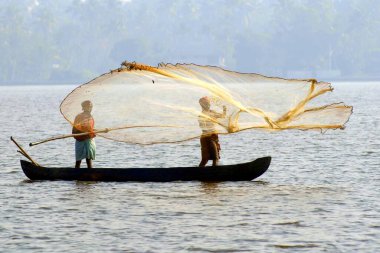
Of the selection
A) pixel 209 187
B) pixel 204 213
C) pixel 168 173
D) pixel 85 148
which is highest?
pixel 85 148

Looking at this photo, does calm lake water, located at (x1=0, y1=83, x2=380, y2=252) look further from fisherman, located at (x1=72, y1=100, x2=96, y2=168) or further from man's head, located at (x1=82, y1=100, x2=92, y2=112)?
man's head, located at (x1=82, y1=100, x2=92, y2=112)

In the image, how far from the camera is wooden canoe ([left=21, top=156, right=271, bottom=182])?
23734 millimetres

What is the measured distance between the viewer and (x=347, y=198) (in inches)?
878

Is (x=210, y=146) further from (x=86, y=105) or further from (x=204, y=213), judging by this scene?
(x=204, y=213)

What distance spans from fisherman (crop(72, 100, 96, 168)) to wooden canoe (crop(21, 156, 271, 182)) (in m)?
0.42

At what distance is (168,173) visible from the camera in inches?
944

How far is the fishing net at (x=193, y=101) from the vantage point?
2233 centimetres

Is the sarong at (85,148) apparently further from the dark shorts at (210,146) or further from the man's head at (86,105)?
the dark shorts at (210,146)

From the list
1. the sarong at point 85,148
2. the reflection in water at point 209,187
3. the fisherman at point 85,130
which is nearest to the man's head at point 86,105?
the fisherman at point 85,130

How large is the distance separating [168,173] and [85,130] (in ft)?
6.31

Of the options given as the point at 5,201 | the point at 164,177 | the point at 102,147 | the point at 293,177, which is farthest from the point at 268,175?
the point at 102,147

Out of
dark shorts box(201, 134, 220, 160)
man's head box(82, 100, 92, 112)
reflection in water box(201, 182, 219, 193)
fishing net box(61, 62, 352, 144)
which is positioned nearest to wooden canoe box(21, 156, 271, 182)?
reflection in water box(201, 182, 219, 193)

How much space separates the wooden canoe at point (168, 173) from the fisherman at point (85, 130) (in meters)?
0.42

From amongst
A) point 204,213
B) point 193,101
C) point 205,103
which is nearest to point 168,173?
point 193,101
